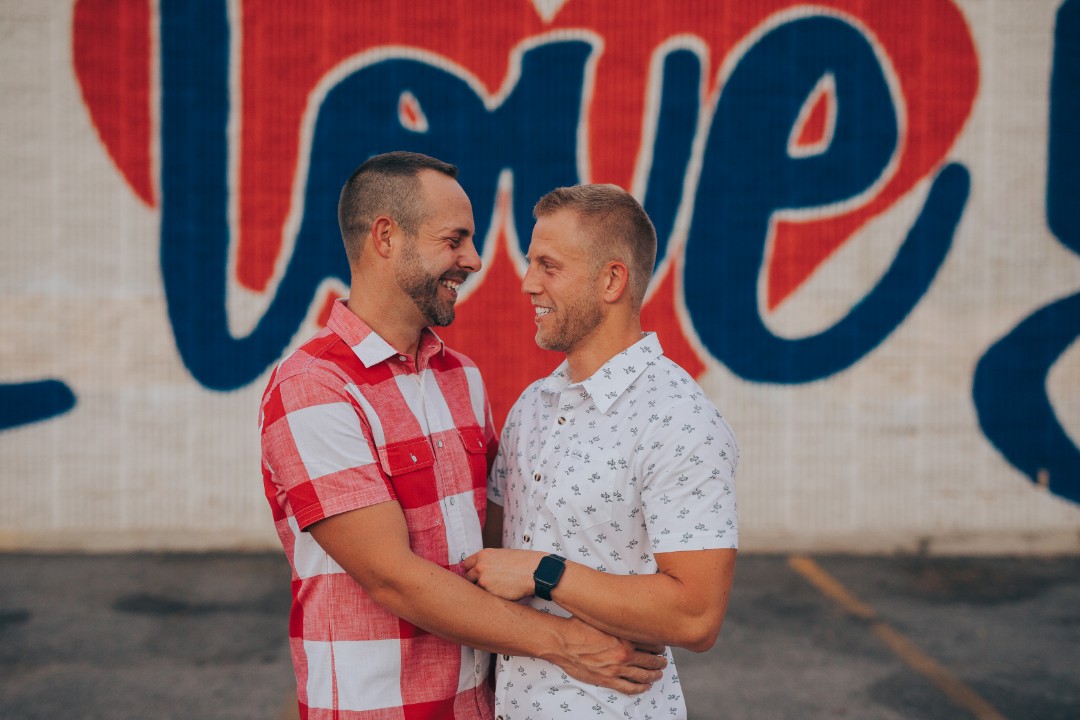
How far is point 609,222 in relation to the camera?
2123 mm

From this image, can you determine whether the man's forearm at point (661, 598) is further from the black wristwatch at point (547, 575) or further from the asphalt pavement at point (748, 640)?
the asphalt pavement at point (748, 640)

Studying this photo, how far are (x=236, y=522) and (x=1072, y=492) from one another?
593cm

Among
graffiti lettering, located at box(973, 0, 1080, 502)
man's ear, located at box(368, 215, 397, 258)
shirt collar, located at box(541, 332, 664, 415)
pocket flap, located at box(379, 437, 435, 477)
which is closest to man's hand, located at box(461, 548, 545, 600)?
pocket flap, located at box(379, 437, 435, 477)

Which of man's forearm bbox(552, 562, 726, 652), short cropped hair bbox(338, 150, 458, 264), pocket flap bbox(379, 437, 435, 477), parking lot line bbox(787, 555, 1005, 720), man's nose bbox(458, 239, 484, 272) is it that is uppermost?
short cropped hair bbox(338, 150, 458, 264)

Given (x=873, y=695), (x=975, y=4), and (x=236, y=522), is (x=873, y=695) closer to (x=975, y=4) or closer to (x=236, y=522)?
(x=236, y=522)

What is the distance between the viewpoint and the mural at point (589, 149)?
244 inches

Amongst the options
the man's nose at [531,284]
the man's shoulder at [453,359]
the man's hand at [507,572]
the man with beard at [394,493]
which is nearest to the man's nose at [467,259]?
the man with beard at [394,493]

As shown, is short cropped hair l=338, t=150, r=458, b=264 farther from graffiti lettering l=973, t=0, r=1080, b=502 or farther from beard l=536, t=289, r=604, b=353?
graffiti lettering l=973, t=0, r=1080, b=502

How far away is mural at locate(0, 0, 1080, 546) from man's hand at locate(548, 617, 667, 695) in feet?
14.5

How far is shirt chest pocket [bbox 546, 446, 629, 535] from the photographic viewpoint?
1.93 m

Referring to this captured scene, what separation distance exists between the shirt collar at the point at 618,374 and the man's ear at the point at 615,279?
13 centimetres

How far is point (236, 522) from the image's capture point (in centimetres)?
621

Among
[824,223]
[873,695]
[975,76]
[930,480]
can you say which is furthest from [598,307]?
[975,76]

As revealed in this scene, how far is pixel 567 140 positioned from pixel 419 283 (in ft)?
14.5
